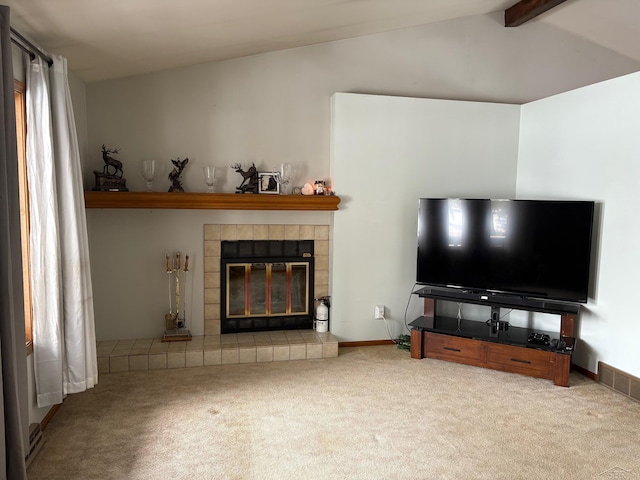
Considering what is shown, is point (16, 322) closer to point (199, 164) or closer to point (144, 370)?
point (144, 370)

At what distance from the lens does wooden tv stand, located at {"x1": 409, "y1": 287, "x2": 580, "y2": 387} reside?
382 centimetres

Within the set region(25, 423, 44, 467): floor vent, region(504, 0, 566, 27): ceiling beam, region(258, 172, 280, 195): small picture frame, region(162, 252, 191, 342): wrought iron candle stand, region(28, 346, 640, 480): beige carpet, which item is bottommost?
region(28, 346, 640, 480): beige carpet

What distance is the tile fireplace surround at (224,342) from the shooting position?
3979 millimetres

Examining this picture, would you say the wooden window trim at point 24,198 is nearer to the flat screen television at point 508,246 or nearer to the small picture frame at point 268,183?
the small picture frame at point 268,183

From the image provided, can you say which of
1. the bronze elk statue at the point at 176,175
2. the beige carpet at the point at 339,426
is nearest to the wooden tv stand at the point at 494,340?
the beige carpet at the point at 339,426

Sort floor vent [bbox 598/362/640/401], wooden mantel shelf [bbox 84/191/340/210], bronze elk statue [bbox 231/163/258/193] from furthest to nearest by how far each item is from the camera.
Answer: bronze elk statue [bbox 231/163/258/193] → wooden mantel shelf [bbox 84/191/340/210] → floor vent [bbox 598/362/640/401]

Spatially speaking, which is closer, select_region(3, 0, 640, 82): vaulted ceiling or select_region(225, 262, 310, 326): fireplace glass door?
select_region(3, 0, 640, 82): vaulted ceiling

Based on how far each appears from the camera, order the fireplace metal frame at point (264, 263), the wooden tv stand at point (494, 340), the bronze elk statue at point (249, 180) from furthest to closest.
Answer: the fireplace metal frame at point (264, 263), the bronze elk statue at point (249, 180), the wooden tv stand at point (494, 340)

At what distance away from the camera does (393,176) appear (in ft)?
15.1

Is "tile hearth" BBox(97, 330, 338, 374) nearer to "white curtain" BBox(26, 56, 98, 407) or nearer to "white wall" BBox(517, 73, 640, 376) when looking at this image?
"white curtain" BBox(26, 56, 98, 407)

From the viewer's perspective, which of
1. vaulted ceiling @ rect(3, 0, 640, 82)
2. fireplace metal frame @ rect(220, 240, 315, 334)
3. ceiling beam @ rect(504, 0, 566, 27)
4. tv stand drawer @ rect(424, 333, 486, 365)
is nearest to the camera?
vaulted ceiling @ rect(3, 0, 640, 82)

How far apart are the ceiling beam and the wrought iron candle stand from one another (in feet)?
12.0

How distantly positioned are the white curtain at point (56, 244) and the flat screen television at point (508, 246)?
271 cm

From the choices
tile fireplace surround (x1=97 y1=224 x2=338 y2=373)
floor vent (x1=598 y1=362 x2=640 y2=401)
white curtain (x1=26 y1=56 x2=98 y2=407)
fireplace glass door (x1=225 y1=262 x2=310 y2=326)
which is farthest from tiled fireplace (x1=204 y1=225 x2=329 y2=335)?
floor vent (x1=598 y1=362 x2=640 y2=401)
